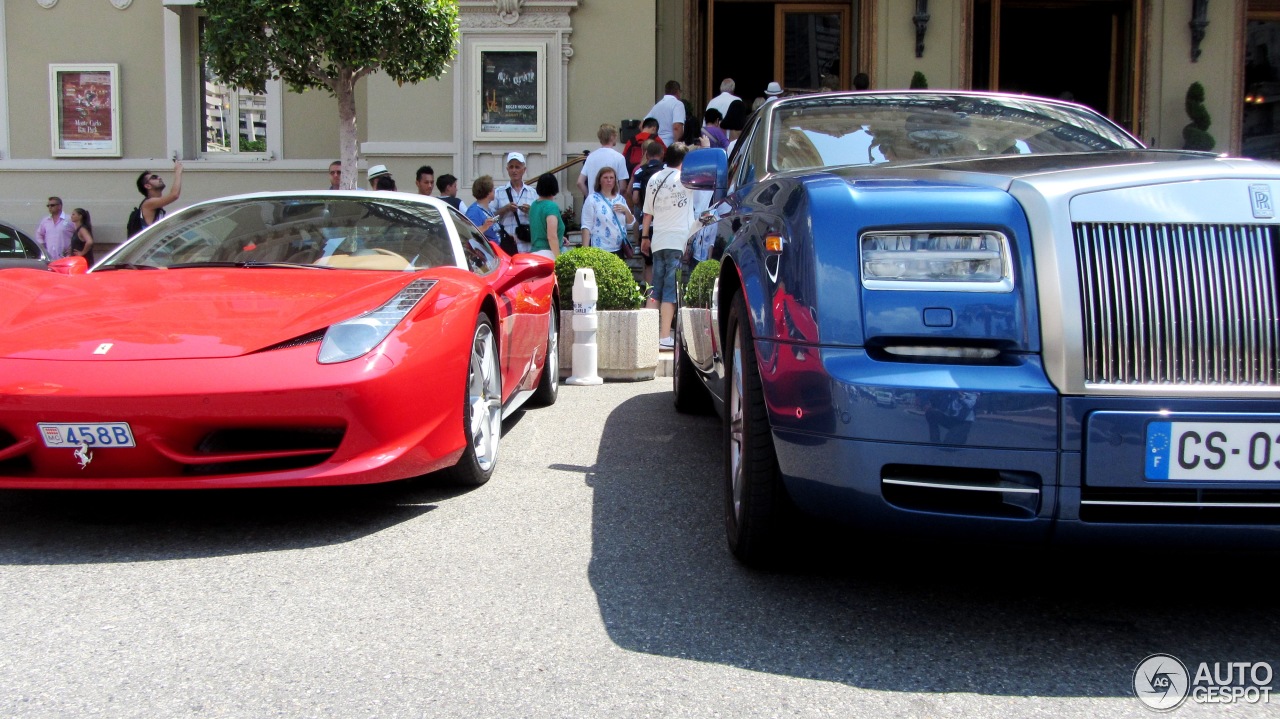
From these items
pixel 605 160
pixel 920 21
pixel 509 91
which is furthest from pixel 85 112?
pixel 920 21

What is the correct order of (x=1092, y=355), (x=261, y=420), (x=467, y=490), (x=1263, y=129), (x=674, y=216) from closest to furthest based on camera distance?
(x=1092, y=355) → (x=261, y=420) → (x=467, y=490) → (x=674, y=216) → (x=1263, y=129)

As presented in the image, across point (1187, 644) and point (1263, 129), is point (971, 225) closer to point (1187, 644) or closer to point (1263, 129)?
point (1187, 644)

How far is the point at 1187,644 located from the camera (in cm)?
261

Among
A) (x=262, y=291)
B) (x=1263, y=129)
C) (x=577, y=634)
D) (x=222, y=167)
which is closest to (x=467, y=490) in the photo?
(x=262, y=291)

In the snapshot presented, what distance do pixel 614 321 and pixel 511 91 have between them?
6.23 meters

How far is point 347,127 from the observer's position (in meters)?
9.69

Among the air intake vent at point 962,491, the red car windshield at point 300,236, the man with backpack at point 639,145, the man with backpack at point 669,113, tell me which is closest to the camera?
the air intake vent at point 962,491

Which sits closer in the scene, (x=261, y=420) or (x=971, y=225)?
(x=971, y=225)

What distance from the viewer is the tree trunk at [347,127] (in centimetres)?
942

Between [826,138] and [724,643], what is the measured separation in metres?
2.15

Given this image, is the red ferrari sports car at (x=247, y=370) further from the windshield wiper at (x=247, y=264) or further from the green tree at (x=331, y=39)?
the green tree at (x=331, y=39)

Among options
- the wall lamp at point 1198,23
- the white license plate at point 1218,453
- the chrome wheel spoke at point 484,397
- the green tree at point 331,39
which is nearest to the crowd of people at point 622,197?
the green tree at point 331,39

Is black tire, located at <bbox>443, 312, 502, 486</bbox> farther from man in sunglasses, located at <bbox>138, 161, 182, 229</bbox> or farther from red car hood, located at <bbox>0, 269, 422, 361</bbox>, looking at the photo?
man in sunglasses, located at <bbox>138, 161, 182, 229</bbox>

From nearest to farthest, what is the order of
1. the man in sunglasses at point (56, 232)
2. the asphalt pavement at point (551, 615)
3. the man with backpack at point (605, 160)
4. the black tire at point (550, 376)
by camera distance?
the asphalt pavement at point (551, 615) < the black tire at point (550, 376) < the man with backpack at point (605, 160) < the man in sunglasses at point (56, 232)
